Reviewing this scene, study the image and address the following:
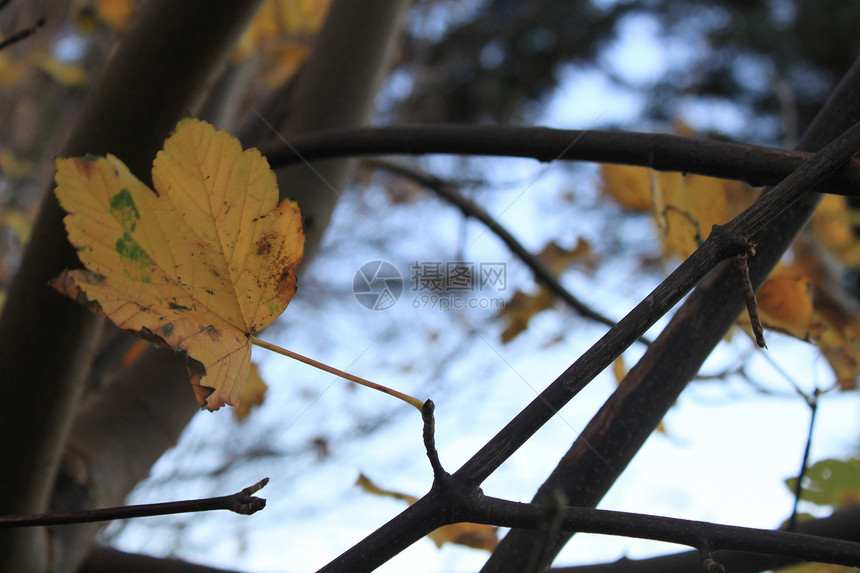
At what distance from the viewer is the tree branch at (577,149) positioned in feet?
0.86

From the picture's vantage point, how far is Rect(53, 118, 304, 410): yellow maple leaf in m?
0.20

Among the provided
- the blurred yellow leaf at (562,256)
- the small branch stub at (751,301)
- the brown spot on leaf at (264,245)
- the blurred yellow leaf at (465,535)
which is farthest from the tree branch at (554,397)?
the blurred yellow leaf at (562,256)

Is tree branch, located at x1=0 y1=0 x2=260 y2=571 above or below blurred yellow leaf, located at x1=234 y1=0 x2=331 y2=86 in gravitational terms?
below

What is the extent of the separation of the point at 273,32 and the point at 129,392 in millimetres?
656

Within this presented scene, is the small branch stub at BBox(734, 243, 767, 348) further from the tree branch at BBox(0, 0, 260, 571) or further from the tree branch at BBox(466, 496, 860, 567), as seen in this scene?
the tree branch at BBox(0, 0, 260, 571)

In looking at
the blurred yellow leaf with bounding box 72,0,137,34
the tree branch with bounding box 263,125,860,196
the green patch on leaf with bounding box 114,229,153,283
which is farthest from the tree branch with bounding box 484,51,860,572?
the blurred yellow leaf with bounding box 72,0,137,34

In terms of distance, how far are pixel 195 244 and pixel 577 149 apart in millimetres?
193

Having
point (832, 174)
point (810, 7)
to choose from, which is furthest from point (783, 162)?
point (810, 7)

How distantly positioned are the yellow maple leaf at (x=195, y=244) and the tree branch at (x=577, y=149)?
15 centimetres

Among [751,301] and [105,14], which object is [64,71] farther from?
[751,301]

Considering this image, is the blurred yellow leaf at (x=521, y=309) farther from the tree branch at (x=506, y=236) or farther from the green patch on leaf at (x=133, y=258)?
the green patch on leaf at (x=133, y=258)

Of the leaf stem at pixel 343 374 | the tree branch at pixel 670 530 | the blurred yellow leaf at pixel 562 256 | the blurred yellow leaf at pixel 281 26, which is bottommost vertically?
the tree branch at pixel 670 530

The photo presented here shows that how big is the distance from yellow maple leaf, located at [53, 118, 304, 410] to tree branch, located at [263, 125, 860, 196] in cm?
15

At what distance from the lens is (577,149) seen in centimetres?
31
